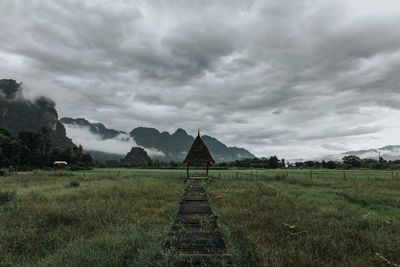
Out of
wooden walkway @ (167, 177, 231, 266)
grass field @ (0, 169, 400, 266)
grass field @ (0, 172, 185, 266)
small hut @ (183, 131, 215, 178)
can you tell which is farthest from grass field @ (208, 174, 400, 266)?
small hut @ (183, 131, 215, 178)

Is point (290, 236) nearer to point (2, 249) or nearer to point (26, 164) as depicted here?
point (2, 249)

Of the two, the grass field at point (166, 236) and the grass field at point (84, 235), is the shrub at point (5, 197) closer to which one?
the grass field at point (84, 235)

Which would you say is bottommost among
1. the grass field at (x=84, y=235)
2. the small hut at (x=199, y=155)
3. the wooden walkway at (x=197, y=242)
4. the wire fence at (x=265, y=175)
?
the wire fence at (x=265, y=175)

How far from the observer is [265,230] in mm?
6305

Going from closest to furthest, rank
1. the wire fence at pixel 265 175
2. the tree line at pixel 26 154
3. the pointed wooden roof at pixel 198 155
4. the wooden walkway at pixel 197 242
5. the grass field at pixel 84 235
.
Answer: the wooden walkway at pixel 197 242
the grass field at pixel 84 235
the pointed wooden roof at pixel 198 155
the wire fence at pixel 265 175
the tree line at pixel 26 154

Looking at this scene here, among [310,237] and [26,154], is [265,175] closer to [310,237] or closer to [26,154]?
[310,237]

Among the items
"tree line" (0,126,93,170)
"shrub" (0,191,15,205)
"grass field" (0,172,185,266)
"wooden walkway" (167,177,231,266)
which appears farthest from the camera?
"tree line" (0,126,93,170)

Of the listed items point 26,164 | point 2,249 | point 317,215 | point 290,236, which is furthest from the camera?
point 26,164

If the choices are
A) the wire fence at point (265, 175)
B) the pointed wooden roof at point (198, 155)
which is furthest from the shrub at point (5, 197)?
the wire fence at point (265, 175)

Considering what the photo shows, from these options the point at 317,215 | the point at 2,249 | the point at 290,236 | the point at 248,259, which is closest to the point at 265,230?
the point at 290,236

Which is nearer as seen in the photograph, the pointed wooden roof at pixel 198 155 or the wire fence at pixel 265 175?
the pointed wooden roof at pixel 198 155

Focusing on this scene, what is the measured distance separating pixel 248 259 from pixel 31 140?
82839 millimetres

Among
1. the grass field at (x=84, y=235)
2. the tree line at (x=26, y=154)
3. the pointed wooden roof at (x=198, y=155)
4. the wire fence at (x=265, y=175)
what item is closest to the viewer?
the grass field at (x=84, y=235)

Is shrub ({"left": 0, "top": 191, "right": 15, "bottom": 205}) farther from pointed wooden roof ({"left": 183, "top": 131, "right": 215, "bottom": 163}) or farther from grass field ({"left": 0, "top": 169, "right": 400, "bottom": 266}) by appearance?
pointed wooden roof ({"left": 183, "top": 131, "right": 215, "bottom": 163})
